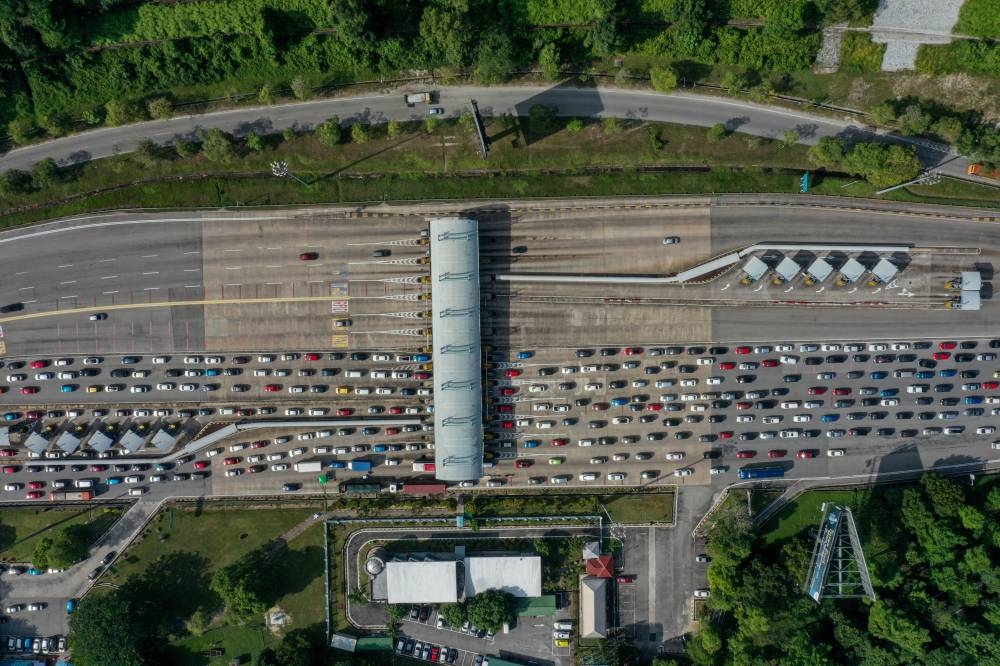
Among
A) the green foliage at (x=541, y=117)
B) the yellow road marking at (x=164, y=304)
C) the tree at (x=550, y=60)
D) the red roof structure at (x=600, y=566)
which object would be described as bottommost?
the red roof structure at (x=600, y=566)

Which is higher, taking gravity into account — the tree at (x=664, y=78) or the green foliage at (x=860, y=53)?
the green foliage at (x=860, y=53)

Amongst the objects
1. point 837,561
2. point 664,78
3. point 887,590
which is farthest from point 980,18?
point 887,590

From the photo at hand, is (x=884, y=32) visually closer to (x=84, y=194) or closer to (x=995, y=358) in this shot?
(x=995, y=358)

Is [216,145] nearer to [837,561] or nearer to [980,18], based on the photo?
[837,561]

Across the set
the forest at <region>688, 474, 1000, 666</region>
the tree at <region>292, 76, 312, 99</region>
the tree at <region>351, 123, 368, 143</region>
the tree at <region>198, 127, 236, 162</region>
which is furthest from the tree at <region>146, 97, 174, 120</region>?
the forest at <region>688, 474, 1000, 666</region>

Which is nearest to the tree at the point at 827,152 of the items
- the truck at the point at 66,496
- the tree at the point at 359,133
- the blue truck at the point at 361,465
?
the tree at the point at 359,133

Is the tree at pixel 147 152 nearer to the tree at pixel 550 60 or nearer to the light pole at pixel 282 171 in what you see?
the light pole at pixel 282 171

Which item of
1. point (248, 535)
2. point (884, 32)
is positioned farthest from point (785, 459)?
point (248, 535)
